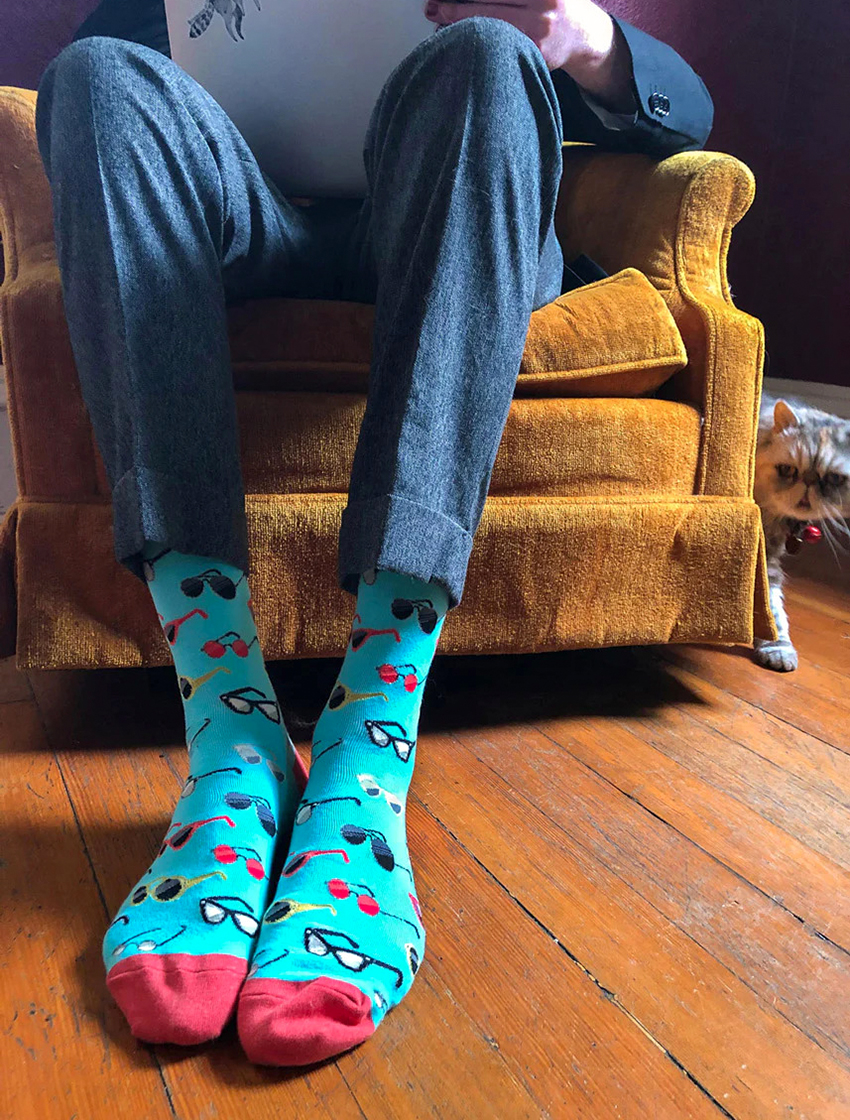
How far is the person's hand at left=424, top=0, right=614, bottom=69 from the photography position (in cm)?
74

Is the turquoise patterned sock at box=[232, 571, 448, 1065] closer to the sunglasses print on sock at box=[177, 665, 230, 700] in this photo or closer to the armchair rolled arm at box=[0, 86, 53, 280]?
the sunglasses print on sock at box=[177, 665, 230, 700]

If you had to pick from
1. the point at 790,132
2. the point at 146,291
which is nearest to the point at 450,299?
the point at 146,291

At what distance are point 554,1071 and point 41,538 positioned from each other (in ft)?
2.06

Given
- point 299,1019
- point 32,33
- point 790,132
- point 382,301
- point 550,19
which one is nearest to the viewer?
point 299,1019

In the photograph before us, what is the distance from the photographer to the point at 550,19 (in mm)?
774

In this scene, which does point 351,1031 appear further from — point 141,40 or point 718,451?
point 141,40

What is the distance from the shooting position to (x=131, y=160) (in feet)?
1.97

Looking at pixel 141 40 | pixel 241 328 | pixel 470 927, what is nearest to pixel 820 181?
pixel 141 40

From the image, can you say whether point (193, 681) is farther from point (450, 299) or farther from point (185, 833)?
point (450, 299)

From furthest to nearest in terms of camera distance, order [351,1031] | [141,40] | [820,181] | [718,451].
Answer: [820,181] → [141,40] → [718,451] → [351,1031]

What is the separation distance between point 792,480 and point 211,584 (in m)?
0.85

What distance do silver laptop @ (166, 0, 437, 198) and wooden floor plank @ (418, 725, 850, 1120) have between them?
2.00ft

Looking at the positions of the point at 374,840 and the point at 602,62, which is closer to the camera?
the point at 374,840

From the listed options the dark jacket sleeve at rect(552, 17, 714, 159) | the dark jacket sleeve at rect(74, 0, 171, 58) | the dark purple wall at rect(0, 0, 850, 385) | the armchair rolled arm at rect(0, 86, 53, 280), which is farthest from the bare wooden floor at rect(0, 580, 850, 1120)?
the dark purple wall at rect(0, 0, 850, 385)
